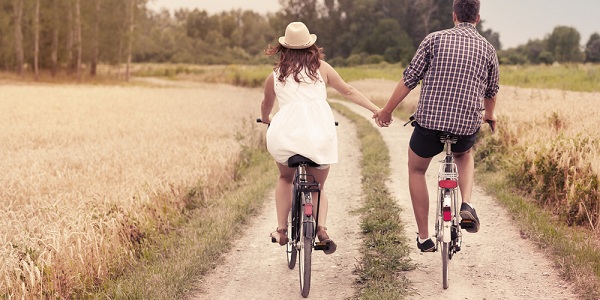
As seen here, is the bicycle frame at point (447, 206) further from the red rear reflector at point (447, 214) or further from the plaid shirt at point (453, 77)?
the plaid shirt at point (453, 77)

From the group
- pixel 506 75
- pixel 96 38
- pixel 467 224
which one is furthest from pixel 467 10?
pixel 96 38

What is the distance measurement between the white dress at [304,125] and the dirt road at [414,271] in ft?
4.30

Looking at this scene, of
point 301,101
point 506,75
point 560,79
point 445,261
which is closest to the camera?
point 301,101

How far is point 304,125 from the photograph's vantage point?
16.6 feet

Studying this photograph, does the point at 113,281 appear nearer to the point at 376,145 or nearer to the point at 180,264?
the point at 180,264

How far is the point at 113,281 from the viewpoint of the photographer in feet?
19.8

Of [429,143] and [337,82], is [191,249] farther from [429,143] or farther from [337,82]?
[429,143]

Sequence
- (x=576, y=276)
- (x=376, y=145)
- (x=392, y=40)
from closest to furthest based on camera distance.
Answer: (x=576, y=276) < (x=376, y=145) < (x=392, y=40)

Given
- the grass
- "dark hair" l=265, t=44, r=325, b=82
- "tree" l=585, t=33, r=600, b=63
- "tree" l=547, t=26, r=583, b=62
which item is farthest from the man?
"tree" l=547, t=26, r=583, b=62

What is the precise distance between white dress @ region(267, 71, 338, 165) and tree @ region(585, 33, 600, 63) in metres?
88.1

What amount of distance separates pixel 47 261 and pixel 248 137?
33.6ft

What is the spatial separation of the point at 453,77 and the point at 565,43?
99435 mm

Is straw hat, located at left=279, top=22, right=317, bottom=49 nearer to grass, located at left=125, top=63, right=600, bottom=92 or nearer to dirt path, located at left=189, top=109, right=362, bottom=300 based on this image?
dirt path, located at left=189, top=109, right=362, bottom=300

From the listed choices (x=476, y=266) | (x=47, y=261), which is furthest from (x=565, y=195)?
(x=47, y=261)
